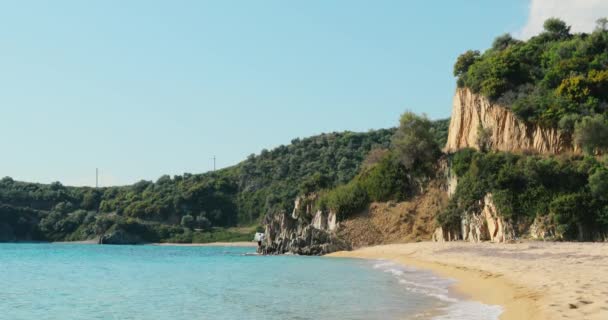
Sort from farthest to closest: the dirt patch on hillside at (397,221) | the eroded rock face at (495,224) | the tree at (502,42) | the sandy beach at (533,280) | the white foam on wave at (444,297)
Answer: the tree at (502,42) → the dirt patch on hillside at (397,221) → the eroded rock face at (495,224) → the white foam on wave at (444,297) → the sandy beach at (533,280)

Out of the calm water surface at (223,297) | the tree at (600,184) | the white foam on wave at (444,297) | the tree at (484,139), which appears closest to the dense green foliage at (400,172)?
the tree at (484,139)

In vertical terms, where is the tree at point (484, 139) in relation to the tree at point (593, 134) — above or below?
above

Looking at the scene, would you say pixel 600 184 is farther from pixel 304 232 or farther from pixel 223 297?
pixel 223 297

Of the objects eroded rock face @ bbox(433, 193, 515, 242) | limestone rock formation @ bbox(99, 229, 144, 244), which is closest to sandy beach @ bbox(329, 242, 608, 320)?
eroded rock face @ bbox(433, 193, 515, 242)

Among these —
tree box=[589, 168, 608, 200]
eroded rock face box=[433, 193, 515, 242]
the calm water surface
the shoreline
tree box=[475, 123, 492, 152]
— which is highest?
tree box=[475, 123, 492, 152]

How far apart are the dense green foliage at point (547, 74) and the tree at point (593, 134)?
392 cm

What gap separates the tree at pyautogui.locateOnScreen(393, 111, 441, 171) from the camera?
66.6 m

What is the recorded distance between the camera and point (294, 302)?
22.5 meters

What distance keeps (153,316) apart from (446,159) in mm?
49164

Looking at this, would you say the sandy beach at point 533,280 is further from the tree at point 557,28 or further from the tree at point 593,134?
the tree at point 557,28

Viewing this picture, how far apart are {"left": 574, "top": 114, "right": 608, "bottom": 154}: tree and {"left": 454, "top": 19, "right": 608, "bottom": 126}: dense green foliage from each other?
3918mm

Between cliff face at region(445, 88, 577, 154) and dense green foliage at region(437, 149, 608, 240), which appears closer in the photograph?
dense green foliage at region(437, 149, 608, 240)

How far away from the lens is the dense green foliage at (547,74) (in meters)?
57.3

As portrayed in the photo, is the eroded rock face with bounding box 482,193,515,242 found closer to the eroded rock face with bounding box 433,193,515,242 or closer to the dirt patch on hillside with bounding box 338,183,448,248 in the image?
the eroded rock face with bounding box 433,193,515,242
